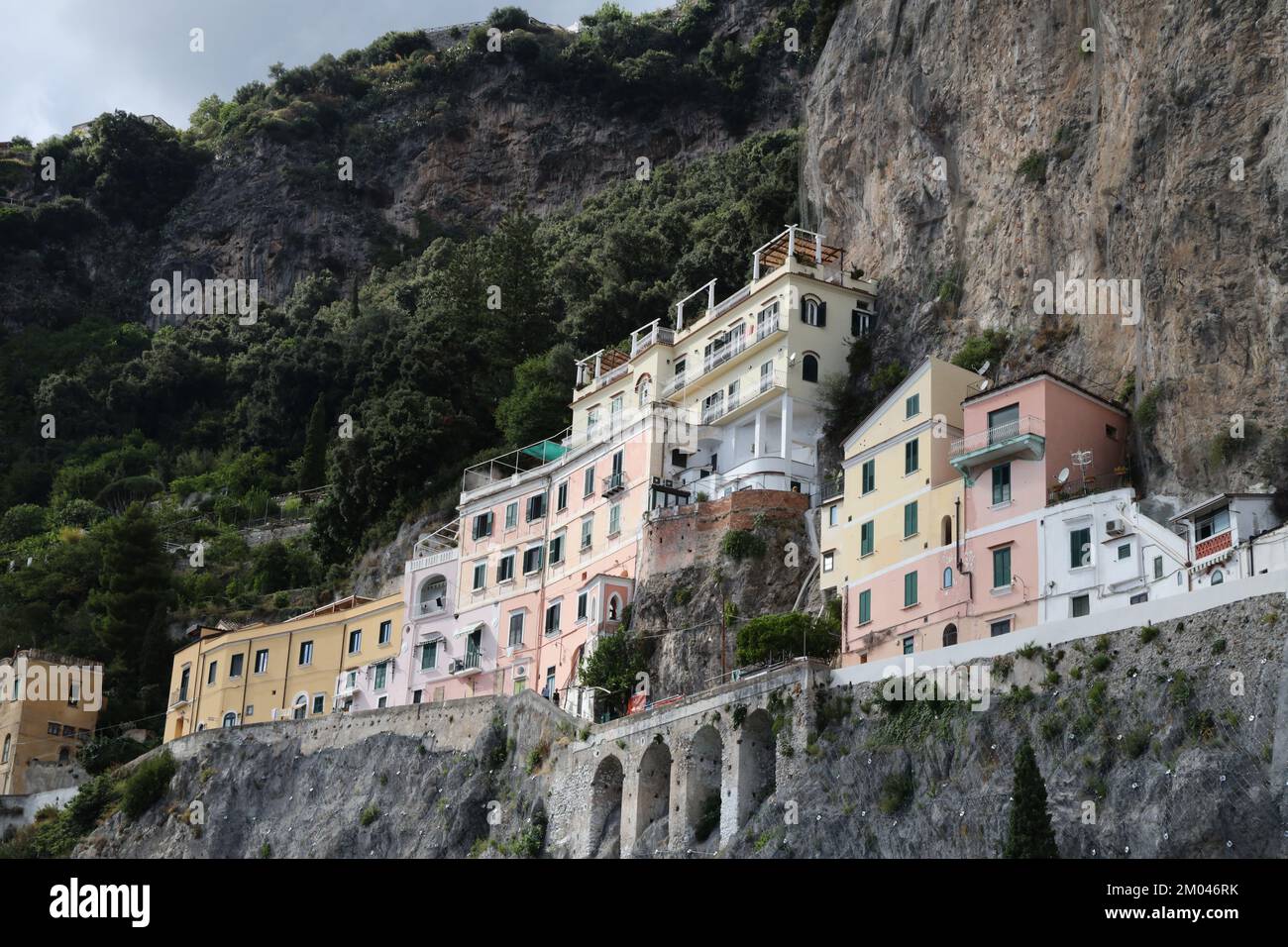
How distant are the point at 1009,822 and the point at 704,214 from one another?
2214 inches

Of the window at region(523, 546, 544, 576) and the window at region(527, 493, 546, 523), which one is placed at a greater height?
the window at region(527, 493, 546, 523)

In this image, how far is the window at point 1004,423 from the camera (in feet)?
147

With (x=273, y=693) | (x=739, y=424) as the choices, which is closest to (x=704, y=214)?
(x=739, y=424)

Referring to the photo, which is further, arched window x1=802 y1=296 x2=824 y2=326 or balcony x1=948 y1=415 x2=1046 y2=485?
arched window x1=802 y1=296 x2=824 y2=326

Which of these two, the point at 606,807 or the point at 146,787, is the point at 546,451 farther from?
the point at 606,807

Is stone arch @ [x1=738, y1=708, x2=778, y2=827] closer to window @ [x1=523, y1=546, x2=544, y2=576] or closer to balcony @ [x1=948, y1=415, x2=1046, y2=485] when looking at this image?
balcony @ [x1=948, y1=415, x2=1046, y2=485]

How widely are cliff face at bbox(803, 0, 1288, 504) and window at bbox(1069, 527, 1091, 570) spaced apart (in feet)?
7.38

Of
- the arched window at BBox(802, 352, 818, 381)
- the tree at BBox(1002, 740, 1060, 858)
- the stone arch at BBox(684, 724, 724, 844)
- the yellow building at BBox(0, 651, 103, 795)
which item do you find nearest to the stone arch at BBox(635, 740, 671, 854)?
the stone arch at BBox(684, 724, 724, 844)

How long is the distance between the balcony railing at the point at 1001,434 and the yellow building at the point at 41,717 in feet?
144

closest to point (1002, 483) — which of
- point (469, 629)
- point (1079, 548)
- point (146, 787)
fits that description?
point (1079, 548)

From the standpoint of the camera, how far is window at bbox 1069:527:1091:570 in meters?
41.6

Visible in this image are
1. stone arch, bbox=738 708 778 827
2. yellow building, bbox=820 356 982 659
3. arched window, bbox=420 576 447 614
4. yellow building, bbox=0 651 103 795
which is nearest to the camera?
stone arch, bbox=738 708 778 827

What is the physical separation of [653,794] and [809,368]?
1925 cm
